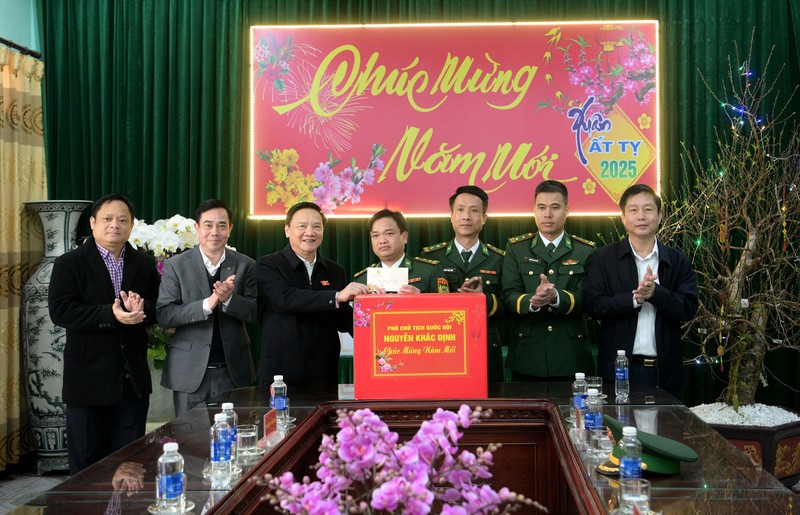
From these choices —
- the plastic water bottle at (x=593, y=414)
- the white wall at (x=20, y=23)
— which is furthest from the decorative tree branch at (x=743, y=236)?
the white wall at (x=20, y=23)

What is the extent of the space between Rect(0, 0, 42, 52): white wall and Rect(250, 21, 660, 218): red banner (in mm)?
1471

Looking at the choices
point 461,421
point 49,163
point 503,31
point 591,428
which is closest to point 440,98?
point 503,31

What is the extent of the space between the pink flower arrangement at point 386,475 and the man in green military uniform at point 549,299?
2033mm

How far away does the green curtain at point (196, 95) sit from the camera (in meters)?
4.71

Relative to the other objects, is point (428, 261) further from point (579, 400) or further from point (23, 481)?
point (23, 481)

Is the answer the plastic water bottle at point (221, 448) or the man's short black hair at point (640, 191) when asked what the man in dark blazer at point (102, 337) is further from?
the man's short black hair at point (640, 191)

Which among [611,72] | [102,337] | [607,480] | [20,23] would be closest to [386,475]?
[607,480]

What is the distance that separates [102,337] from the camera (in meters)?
3.00

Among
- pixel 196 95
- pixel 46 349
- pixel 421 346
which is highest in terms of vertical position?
pixel 196 95

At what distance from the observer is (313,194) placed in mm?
4738

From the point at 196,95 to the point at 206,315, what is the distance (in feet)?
7.45

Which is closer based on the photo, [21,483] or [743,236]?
[21,483]

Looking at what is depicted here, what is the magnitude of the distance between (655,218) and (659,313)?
1.28ft

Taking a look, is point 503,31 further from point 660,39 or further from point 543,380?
point 543,380
